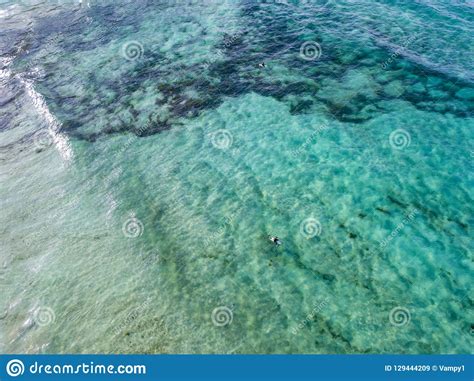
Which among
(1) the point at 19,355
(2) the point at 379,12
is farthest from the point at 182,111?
(2) the point at 379,12

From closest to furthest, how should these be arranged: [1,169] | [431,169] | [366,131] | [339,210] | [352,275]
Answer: [352,275], [339,210], [431,169], [366,131], [1,169]

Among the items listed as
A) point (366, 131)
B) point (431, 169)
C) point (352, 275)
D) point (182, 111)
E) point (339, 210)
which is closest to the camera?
point (352, 275)

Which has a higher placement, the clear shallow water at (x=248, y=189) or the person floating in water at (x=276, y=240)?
the person floating in water at (x=276, y=240)

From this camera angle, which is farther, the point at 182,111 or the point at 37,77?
the point at 37,77

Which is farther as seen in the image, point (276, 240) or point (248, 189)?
point (248, 189)

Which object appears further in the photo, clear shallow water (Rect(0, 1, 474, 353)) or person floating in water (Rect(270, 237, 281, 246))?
person floating in water (Rect(270, 237, 281, 246))

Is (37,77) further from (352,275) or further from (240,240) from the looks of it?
(352,275)

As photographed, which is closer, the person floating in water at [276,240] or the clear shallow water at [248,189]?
the clear shallow water at [248,189]

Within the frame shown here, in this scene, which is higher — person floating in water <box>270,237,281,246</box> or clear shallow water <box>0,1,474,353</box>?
person floating in water <box>270,237,281,246</box>
